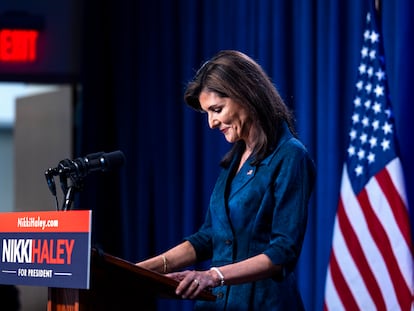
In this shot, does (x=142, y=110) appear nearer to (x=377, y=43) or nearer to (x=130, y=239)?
(x=130, y=239)

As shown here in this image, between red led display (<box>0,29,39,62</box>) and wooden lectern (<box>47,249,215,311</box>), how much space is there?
3.49 meters

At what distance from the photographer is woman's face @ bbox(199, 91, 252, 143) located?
2100 millimetres

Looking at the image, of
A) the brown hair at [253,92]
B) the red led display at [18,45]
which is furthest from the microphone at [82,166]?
the red led display at [18,45]

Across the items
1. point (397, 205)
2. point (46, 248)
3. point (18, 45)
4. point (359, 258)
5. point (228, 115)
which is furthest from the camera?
point (18, 45)

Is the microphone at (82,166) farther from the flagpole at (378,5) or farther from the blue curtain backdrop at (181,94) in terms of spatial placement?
the flagpole at (378,5)

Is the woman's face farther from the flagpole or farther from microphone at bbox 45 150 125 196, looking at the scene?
the flagpole

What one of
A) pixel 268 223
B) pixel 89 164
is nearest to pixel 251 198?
pixel 268 223

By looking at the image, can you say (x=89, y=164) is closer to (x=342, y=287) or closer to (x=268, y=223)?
(x=268, y=223)

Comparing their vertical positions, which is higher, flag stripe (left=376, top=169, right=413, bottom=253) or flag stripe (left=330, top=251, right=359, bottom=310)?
flag stripe (left=376, top=169, right=413, bottom=253)

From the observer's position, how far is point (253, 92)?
206 cm

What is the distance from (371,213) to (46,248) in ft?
6.01

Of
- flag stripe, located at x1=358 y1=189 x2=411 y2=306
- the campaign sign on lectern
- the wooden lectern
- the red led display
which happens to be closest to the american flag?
flag stripe, located at x1=358 y1=189 x2=411 y2=306

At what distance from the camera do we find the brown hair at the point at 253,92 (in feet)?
6.76

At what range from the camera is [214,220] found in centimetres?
208
